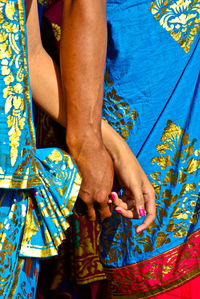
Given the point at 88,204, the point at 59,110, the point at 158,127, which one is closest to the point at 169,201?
the point at 158,127

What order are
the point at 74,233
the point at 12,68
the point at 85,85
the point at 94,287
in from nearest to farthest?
the point at 12,68 → the point at 85,85 → the point at 74,233 → the point at 94,287

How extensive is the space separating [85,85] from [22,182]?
28cm

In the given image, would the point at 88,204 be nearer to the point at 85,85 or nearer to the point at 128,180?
the point at 128,180

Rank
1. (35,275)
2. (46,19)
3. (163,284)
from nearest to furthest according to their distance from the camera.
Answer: (35,275) → (163,284) → (46,19)

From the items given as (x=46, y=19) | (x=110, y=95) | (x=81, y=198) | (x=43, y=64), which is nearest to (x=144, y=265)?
(x=81, y=198)

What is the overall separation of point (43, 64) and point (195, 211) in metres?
0.57

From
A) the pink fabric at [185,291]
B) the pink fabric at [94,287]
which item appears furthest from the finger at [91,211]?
the pink fabric at [94,287]

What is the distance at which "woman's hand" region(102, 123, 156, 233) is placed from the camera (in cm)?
128

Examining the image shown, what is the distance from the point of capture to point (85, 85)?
47.8 inches

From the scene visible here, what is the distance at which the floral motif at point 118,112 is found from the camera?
56.5 inches

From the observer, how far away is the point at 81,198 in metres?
1.25

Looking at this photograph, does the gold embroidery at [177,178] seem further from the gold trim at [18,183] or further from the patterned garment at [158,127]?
the gold trim at [18,183]

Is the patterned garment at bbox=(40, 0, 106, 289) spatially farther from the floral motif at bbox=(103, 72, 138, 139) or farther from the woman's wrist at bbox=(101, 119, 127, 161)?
the woman's wrist at bbox=(101, 119, 127, 161)

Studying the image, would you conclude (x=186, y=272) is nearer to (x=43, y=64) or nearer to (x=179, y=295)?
(x=179, y=295)
